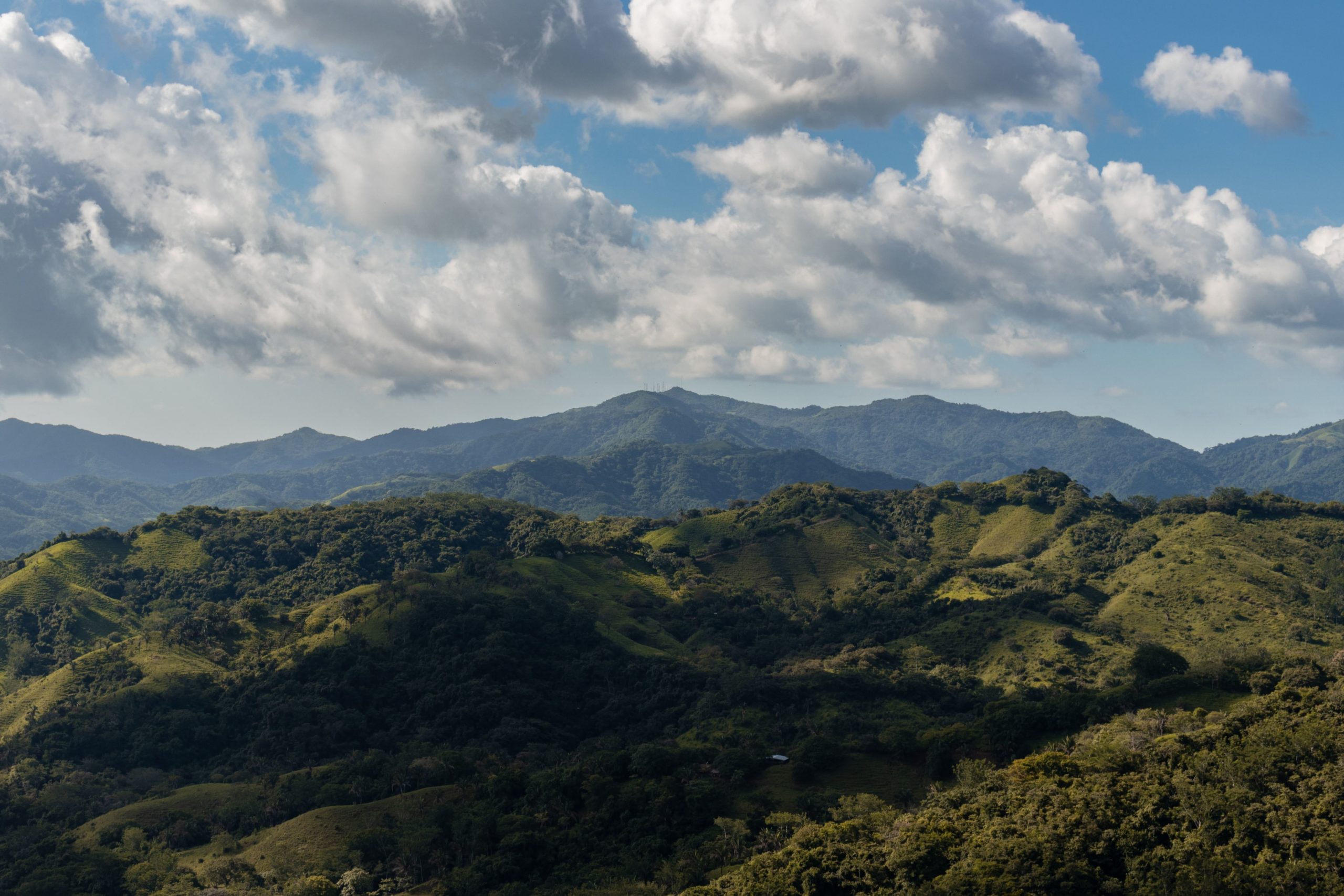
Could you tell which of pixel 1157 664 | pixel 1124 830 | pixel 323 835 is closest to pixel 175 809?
pixel 323 835

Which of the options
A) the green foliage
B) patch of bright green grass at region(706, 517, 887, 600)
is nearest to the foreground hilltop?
the green foliage

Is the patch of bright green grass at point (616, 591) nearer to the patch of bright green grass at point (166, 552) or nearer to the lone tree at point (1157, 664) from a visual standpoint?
the lone tree at point (1157, 664)

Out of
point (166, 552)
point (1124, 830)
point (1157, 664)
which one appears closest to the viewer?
point (1124, 830)

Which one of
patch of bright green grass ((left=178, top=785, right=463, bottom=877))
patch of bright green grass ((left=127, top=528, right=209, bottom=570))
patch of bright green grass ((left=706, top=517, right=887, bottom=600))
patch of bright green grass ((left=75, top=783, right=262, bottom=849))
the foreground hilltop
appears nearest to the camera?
the foreground hilltop

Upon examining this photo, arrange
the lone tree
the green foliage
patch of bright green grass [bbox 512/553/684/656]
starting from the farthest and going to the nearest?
patch of bright green grass [bbox 512/553/684/656] < the lone tree < the green foliage

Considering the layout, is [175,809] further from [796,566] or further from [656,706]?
[796,566]

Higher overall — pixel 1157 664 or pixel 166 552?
pixel 166 552

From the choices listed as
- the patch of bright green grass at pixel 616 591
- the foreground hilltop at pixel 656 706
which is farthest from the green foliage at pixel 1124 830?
the patch of bright green grass at pixel 616 591

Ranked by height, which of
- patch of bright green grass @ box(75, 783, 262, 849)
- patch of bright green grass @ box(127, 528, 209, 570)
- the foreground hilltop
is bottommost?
patch of bright green grass @ box(75, 783, 262, 849)

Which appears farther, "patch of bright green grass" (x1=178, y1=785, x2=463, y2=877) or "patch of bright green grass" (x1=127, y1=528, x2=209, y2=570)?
"patch of bright green grass" (x1=127, y1=528, x2=209, y2=570)

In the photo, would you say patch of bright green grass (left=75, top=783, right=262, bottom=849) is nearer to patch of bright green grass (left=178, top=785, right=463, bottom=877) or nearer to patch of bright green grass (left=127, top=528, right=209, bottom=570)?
patch of bright green grass (left=178, top=785, right=463, bottom=877)
